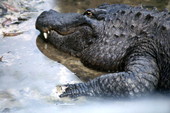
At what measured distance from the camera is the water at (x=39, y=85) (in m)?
3.18

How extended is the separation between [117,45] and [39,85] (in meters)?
1.20

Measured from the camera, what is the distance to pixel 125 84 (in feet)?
10.9

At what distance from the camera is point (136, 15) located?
4.02 m

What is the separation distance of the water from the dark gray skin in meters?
0.14

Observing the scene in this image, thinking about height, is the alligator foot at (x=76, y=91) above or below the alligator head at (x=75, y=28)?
below

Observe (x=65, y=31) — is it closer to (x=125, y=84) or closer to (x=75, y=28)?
(x=75, y=28)

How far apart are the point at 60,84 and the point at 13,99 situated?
63 centimetres

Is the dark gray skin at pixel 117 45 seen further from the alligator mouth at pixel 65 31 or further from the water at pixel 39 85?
the water at pixel 39 85

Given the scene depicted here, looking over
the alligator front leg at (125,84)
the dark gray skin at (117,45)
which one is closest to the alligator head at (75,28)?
the dark gray skin at (117,45)

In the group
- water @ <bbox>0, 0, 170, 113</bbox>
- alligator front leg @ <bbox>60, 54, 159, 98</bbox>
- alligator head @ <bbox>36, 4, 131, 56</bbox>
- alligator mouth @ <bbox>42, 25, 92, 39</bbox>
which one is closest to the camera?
water @ <bbox>0, 0, 170, 113</bbox>

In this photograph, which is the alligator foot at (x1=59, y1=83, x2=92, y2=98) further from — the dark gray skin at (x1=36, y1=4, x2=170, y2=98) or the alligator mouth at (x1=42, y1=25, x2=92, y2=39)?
the alligator mouth at (x1=42, y1=25, x2=92, y2=39)

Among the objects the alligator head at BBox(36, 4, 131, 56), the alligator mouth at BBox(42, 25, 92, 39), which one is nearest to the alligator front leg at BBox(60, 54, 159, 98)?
the alligator head at BBox(36, 4, 131, 56)

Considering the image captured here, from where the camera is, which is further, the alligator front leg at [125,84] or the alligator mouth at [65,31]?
the alligator mouth at [65,31]

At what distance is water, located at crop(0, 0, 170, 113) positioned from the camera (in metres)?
3.18
